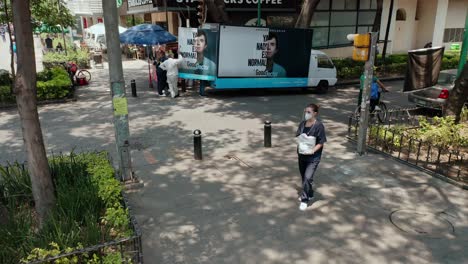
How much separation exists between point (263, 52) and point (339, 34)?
38.5ft

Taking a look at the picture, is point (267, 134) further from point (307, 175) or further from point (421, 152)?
point (421, 152)

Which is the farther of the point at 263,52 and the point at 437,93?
the point at 263,52

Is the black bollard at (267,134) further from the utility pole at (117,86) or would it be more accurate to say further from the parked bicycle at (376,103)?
the utility pole at (117,86)

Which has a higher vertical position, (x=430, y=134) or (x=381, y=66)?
(x=381, y=66)

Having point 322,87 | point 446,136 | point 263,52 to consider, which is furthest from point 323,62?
point 446,136

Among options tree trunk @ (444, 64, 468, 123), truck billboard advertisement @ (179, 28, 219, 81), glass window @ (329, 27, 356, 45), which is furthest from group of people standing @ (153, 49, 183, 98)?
glass window @ (329, 27, 356, 45)

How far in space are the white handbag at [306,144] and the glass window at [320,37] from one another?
756 inches

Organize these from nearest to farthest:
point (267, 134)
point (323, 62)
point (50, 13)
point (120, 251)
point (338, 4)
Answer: point (120, 251), point (267, 134), point (50, 13), point (323, 62), point (338, 4)

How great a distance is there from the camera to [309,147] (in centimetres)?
636

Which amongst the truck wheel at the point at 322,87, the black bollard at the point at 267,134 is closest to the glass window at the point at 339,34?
the truck wheel at the point at 322,87

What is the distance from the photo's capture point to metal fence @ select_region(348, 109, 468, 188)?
310 inches

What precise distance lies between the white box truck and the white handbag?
9318 millimetres

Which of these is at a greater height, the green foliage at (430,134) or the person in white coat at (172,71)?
the person in white coat at (172,71)

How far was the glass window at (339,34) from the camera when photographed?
2522 centimetres
